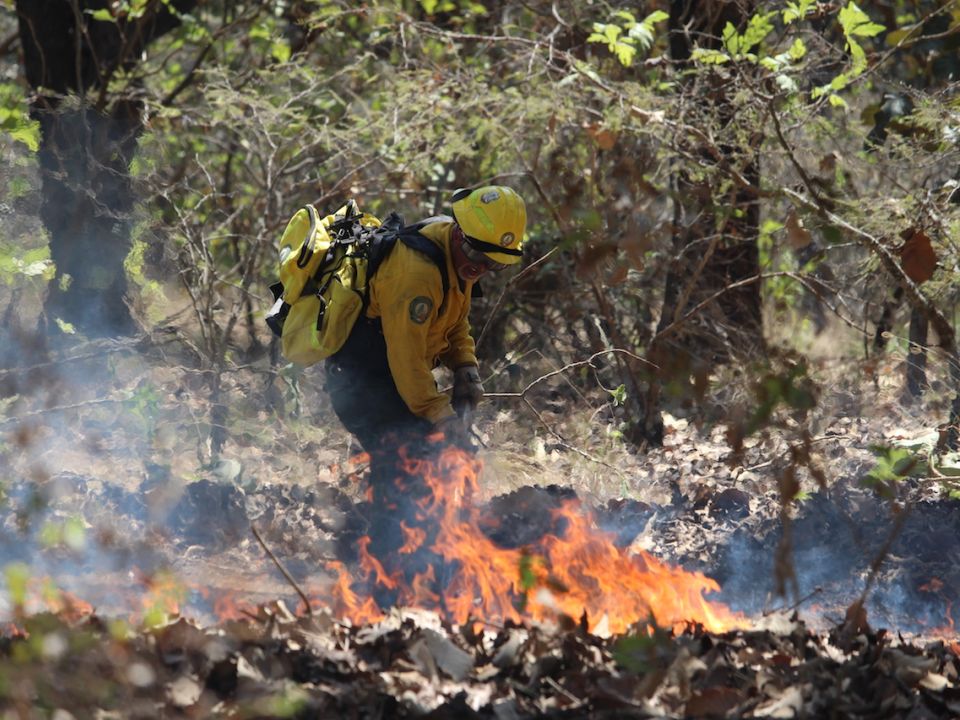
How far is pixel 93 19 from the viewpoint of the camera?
323 inches

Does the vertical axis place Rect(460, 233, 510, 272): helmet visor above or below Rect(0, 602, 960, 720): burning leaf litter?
above

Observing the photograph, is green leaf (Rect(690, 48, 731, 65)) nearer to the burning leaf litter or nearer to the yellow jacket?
the yellow jacket

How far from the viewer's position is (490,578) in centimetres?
518

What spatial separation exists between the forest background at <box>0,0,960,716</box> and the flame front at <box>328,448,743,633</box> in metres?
1.28

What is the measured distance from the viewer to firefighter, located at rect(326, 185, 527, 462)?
498 centimetres

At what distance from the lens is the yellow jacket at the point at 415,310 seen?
4.96 meters

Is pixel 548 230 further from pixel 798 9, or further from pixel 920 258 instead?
pixel 920 258

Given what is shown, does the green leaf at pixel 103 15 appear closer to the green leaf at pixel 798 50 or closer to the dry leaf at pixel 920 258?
the green leaf at pixel 798 50

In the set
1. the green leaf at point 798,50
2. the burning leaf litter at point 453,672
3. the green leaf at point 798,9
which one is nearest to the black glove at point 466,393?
the burning leaf litter at point 453,672

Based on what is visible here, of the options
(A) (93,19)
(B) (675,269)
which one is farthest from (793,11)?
(A) (93,19)

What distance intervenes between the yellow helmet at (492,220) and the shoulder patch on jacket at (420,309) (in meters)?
0.36

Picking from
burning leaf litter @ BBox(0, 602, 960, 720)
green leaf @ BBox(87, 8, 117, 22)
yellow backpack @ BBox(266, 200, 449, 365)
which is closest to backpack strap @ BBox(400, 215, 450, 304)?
yellow backpack @ BBox(266, 200, 449, 365)

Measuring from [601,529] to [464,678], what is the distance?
8.99ft

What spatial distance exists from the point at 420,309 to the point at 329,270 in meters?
0.67
